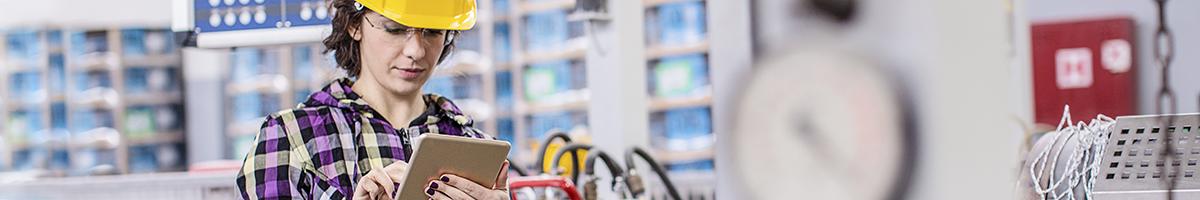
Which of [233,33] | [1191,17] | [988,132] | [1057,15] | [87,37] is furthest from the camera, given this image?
[87,37]

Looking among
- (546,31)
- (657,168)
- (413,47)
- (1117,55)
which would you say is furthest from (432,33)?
(1117,55)

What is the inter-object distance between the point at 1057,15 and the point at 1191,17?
2.35 feet

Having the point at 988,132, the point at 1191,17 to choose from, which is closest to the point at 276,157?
the point at 988,132

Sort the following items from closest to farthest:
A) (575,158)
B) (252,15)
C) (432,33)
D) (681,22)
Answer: (432,33), (252,15), (575,158), (681,22)

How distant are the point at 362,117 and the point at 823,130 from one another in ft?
2.58

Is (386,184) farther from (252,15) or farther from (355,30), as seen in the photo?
(252,15)

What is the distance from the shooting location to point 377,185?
1.43 meters

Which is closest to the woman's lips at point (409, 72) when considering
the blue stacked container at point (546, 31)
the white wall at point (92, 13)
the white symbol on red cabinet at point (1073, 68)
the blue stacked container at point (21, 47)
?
the blue stacked container at point (546, 31)

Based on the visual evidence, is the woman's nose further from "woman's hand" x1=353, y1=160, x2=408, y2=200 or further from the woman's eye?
"woman's hand" x1=353, y1=160, x2=408, y2=200

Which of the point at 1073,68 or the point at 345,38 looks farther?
the point at 1073,68

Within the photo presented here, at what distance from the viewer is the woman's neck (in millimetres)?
1538

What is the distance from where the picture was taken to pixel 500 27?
7797 mm

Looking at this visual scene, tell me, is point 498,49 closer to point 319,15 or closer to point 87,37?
point 87,37

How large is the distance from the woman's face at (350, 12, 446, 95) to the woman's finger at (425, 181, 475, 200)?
13 cm
